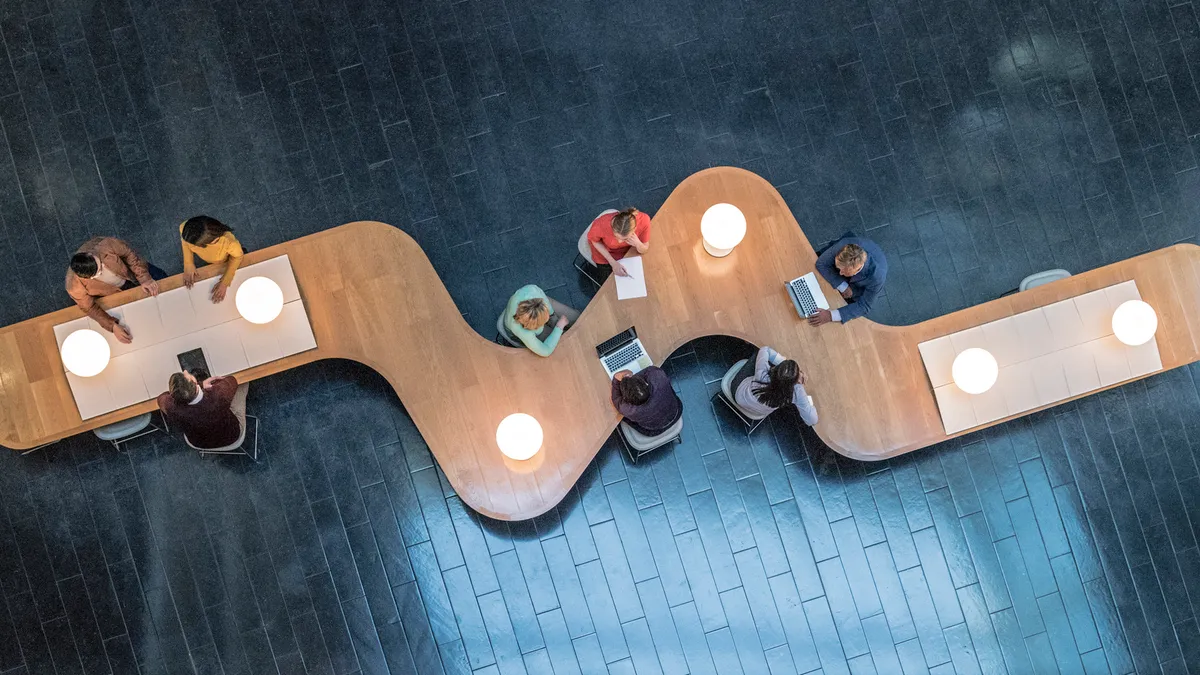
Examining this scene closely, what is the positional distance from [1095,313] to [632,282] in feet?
8.98

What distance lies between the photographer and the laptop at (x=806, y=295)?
4.56 m

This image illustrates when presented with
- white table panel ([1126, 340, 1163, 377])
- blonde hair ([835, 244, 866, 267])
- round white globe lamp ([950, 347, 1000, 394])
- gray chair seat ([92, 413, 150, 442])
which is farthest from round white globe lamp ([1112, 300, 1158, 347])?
gray chair seat ([92, 413, 150, 442])

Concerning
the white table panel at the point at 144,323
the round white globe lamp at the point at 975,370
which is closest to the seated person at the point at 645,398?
the round white globe lamp at the point at 975,370

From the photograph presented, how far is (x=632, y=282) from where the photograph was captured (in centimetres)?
458

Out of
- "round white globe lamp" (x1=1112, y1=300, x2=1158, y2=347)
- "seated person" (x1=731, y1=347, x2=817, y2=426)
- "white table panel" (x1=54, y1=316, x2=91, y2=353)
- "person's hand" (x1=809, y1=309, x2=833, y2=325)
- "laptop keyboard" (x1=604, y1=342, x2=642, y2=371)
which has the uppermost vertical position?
"white table panel" (x1=54, y1=316, x2=91, y2=353)

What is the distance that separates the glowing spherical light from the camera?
14.1ft

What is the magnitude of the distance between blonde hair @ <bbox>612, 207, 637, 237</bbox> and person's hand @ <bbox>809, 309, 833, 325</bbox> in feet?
3.85

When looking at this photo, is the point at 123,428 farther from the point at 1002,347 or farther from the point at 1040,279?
the point at 1040,279

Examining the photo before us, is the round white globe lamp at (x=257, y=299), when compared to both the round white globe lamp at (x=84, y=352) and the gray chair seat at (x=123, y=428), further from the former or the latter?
the gray chair seat at (x=123, y=428)

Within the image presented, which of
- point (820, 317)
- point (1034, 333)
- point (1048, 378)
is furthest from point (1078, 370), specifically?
point (820, 317)

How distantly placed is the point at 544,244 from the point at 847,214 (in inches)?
84.0

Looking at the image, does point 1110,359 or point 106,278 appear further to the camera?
point 1110,359

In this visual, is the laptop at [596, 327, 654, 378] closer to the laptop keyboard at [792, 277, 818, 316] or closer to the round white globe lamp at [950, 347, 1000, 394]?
the laptop keyboard at [792, 277, 818, 316]

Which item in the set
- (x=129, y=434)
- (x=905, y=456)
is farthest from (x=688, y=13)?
(x=129, y=434)
